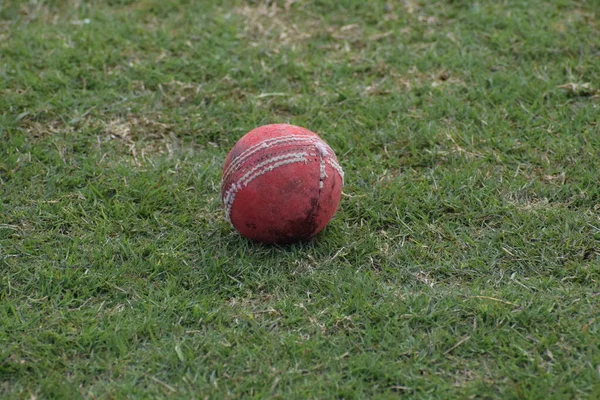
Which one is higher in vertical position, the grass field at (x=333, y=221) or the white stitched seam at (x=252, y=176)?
the white stitched seam at (x=252, y=176)

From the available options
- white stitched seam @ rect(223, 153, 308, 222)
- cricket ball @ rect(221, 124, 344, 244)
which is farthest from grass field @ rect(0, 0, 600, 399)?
white stitched seam @ rect(223, 153, 308, 222)

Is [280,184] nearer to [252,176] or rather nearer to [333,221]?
[252,176]

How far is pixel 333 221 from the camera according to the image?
4352 millimetres

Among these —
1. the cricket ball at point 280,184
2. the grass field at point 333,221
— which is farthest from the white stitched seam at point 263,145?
the grass field at point 333,221

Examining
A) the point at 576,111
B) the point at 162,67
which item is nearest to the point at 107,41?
the point at 162,67

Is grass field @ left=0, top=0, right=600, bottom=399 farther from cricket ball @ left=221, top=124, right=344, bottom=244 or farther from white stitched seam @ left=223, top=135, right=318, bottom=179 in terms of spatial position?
white stitched seam @ left=223, top=135, right=318, bottom=179

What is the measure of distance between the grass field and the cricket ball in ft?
0.72

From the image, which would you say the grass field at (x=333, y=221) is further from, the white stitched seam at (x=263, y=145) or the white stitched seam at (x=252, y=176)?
the white stitched seam at (x=263, y=145)

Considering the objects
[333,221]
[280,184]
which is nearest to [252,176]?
[280,184]

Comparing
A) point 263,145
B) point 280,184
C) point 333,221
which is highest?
point 263,145

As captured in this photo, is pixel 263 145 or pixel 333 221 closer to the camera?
pixel 263 145

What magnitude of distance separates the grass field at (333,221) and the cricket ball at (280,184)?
0.72ft

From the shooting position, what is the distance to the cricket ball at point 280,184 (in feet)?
12.6

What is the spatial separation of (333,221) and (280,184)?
2.08 ft
